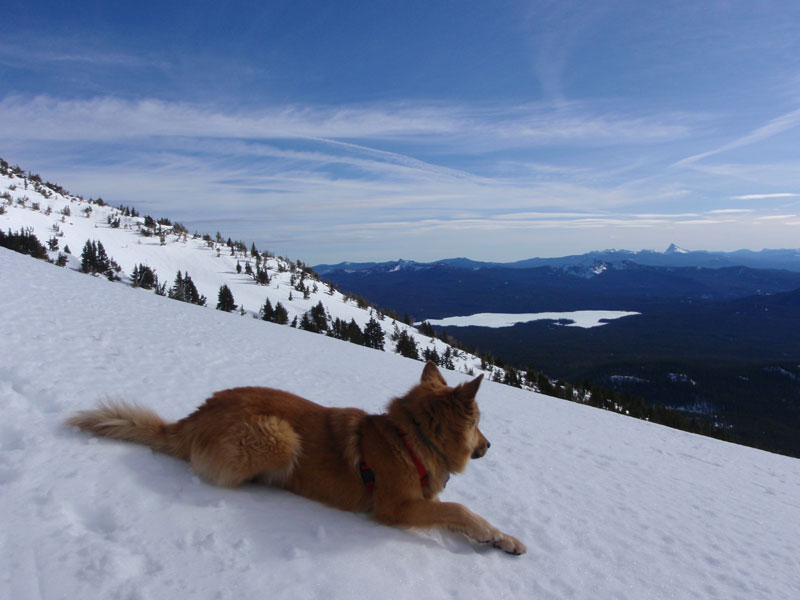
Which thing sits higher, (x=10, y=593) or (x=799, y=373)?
(x=10, y=593)

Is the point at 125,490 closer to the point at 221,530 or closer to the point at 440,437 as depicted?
the point at 221,530

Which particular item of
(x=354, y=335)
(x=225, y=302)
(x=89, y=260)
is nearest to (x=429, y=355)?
(x=354, y=335)

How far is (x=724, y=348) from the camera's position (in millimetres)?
190250

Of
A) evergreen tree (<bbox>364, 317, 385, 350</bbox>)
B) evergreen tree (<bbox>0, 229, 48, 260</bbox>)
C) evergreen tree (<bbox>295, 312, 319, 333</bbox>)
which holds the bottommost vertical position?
evergreen tree (<bbox>364, 317, 385, 350</bbox>)

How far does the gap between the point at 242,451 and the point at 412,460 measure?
142cm

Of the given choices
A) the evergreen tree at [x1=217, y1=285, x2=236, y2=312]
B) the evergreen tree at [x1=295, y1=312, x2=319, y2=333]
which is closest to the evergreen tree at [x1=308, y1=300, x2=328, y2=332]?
the evergreen tree at [x1=295, y1=312, x2=319, y2=333]

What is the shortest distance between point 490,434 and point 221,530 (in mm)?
6650

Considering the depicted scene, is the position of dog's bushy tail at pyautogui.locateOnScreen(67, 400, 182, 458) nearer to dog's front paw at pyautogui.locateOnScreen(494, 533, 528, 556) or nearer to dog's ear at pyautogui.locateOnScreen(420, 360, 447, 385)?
dog's ear at pyautogui.locateOnScreen(420, 360, 447, 385)

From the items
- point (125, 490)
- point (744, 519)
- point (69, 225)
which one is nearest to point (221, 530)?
point (125, 490)

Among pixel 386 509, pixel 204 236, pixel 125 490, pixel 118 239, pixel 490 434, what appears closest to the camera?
pixel 125 490

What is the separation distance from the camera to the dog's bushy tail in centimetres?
377

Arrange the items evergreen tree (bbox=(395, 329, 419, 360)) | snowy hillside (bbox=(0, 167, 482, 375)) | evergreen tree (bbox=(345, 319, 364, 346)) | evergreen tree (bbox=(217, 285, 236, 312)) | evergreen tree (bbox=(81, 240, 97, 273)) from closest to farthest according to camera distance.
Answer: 1. evergreen tree (bbox=(81, 240, 97, 273))
2. evergreen tree (bbox=(217, 285, 236, 312))
3. snowy hillside (bbox=(0, 167, 482, 375))
4. evergreen tree (bbox=(345, 319, 364, 346))
5. evergreen tree (bbox=(395, 329, 419, 360))

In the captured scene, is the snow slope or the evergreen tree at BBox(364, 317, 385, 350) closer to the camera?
the snow slope

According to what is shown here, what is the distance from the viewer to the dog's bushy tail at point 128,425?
3770mm
